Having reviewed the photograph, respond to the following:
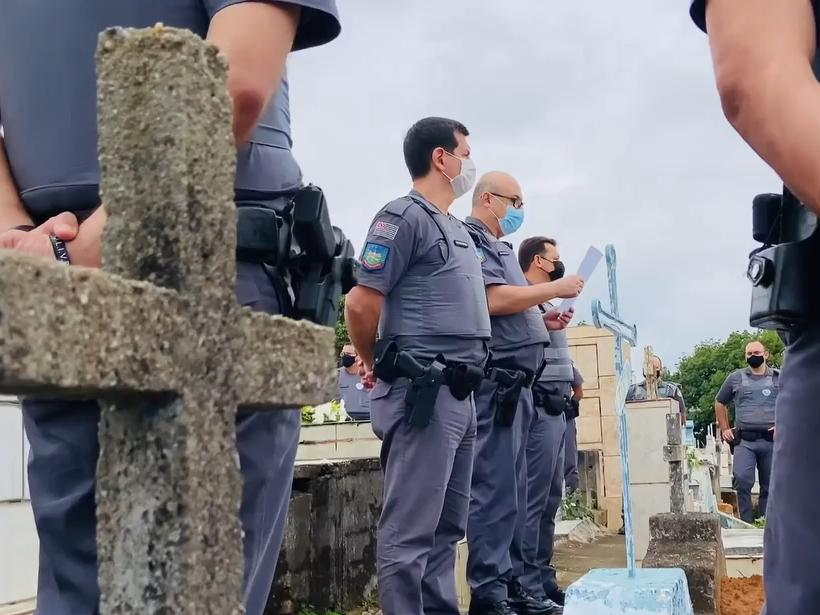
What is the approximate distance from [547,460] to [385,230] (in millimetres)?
2387

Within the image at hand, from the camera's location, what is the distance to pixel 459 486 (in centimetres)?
388

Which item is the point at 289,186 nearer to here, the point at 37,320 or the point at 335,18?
the point at 335,18

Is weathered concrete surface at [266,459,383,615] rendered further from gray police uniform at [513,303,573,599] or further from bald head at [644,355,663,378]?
bald head at [644,355,663,378]

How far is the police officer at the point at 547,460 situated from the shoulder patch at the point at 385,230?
2041 mm

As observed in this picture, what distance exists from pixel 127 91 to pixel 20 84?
60 cm

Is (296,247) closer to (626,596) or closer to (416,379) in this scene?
(416,379)

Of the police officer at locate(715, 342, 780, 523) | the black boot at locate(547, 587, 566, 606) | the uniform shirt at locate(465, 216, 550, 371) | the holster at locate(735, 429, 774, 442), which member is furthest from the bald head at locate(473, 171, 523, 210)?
the holster at locate(735, 429, 774, 442)

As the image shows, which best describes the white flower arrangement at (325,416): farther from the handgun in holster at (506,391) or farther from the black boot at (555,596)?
the handgun in holster at (506,391)

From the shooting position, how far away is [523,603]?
4.94 meters

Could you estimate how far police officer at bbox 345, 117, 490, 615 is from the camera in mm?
3562

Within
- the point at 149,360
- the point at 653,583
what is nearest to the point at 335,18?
the point at 149,360

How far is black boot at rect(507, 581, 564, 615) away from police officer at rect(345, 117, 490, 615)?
1167 mm

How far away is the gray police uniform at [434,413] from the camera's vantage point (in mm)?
3559

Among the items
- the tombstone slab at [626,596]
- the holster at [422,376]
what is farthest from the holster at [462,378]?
the tombstone slab at [626,596]
